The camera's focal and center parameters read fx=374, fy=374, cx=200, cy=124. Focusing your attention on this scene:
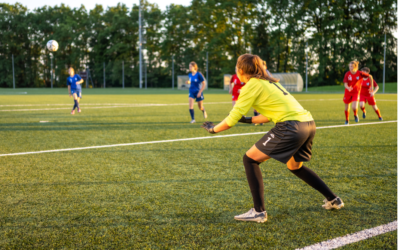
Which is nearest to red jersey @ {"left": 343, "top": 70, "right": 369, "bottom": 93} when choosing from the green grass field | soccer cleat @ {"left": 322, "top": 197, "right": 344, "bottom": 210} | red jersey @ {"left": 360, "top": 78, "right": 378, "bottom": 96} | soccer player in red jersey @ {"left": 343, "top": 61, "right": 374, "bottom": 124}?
soccer player in red jersey @ {"left": 343, "top": 61, "right": 374, "bottom": 124}

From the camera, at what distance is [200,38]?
2431 inches

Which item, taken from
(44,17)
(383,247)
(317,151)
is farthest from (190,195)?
(44,17)

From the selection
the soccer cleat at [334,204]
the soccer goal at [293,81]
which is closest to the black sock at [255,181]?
the soccer cleat at [334,204]

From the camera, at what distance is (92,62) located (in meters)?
69.7

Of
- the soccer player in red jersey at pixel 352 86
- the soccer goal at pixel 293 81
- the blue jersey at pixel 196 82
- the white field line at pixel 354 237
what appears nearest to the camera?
the white field line at pixel 354 237

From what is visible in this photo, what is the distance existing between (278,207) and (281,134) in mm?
947

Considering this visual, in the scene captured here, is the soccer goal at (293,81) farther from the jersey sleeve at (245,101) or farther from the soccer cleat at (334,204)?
the jersey sleeve at (245,101)

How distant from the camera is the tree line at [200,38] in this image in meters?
45.3

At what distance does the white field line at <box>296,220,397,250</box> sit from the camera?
2926mm

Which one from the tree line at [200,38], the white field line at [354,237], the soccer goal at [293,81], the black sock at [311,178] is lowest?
the white field line at [354,237]

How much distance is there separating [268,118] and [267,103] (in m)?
0.23

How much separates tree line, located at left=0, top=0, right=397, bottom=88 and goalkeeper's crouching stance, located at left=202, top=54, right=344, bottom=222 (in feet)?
139

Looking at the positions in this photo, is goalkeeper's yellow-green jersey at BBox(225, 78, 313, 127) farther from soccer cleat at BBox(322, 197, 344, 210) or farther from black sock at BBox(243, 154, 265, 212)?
soccer cleat at BBox(322, 197, 344, 210)

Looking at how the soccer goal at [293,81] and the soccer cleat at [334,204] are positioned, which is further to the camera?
the soccer goal at [293,81]
